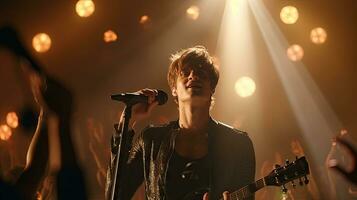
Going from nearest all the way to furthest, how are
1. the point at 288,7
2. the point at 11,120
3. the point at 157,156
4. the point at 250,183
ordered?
the point at 250,183 → the point at 157,156 → the point at 288,7 → the point at 11,120

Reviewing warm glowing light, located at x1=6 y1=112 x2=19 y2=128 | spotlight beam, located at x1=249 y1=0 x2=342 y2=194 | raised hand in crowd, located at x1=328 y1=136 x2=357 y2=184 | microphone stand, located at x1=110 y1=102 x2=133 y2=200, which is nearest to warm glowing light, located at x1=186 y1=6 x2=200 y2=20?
spotlight beam, located at x1=249 y1=0 x2=342 y2=194

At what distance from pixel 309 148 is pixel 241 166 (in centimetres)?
516

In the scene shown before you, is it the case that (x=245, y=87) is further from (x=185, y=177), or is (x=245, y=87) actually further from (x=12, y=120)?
(x=185, y=177)

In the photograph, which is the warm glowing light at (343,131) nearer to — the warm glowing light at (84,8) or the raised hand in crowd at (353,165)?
the raised hand in crowd at (353,165)

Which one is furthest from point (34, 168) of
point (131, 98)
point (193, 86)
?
point (131, 98)

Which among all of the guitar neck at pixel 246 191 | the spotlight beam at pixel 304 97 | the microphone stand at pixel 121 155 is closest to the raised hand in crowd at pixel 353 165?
the spotlight beam at pixel 304 97

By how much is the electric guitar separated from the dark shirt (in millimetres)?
42

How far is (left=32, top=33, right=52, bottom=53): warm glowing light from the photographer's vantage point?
7.38 meters

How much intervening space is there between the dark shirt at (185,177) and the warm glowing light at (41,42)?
5.33 meters

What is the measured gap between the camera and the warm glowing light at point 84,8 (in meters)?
7.46

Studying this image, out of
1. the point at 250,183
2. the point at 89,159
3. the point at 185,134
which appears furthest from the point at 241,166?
the point at 89,159

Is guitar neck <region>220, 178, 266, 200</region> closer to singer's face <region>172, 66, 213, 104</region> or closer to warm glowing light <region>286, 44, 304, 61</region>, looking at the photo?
singer's face <region>172, 66, 213, 104</region>

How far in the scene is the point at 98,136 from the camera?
749cm

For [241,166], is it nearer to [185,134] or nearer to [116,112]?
[185,134]
